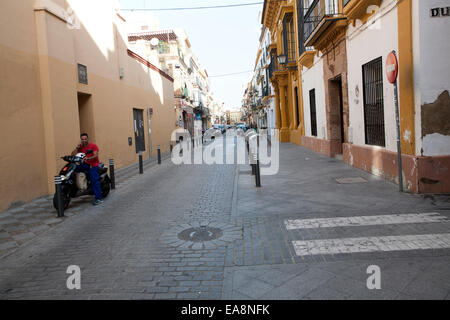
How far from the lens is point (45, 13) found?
9219 mm

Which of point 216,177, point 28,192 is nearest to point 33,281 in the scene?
point 28,192

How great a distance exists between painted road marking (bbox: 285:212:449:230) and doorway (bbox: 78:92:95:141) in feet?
29.7

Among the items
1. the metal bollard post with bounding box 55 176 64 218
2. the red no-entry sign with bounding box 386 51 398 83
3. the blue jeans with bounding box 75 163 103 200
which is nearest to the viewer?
the red no-entry sign with bounding box 386 51 398 83

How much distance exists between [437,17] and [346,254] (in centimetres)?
498

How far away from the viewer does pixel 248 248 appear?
4.65 m

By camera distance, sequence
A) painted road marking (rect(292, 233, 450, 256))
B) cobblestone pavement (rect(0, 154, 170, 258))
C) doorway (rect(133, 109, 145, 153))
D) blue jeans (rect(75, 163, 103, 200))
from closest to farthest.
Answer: painted road marking (rect(292, 233, 450, 256)) → cobblestone pavement (rect(0, 154, 170, 258)) → blue jeans (rect(75, 163, 103, 200)) → doorway (rect(133, 109, 145, 153))

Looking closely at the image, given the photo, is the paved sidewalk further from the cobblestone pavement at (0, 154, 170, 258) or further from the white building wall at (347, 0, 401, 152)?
the cobblestone pavement at (0, 154, 170, 258)

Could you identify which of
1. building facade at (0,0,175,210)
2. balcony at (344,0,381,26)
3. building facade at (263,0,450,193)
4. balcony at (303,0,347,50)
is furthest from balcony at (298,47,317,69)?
building facade at (0,0,175,210)

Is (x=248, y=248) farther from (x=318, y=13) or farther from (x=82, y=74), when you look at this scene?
(x=318, y=13)

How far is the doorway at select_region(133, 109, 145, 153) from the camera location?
56.9ft

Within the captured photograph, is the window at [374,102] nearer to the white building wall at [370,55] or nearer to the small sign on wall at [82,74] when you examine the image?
the white building wall at [370,55]

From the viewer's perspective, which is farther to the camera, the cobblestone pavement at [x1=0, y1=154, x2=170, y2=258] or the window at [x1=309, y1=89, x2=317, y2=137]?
the window at [x1=309, y1=89, x2=317, y2=137]
